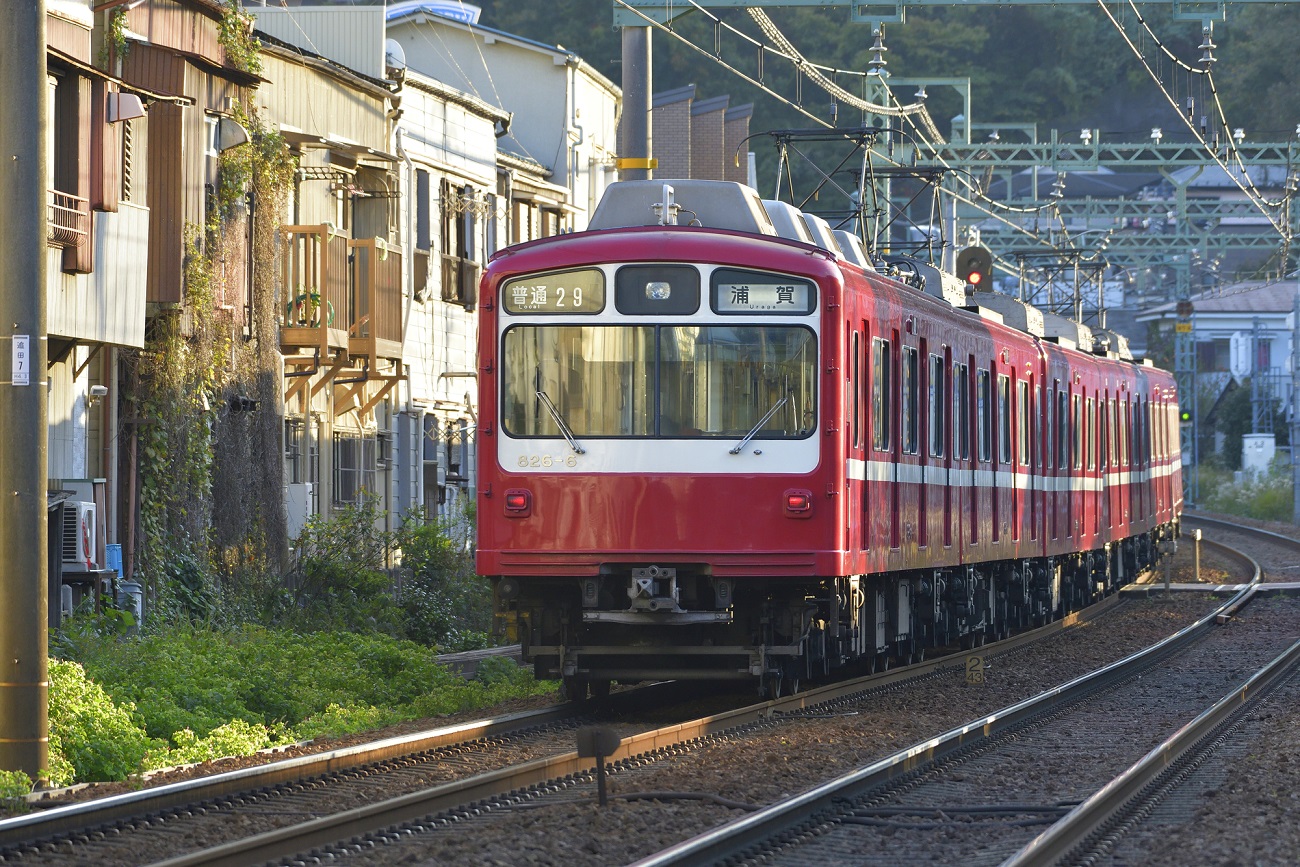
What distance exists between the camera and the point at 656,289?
42.1 ft

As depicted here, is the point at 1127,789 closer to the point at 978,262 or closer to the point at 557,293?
the point at 557,293

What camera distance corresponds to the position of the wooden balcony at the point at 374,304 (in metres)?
20.9

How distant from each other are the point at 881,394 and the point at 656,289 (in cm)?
227

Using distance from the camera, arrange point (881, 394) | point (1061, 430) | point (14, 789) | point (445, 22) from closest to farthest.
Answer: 1. point (14, 789)
2. point (881, 394)
3. point (1061, 430)
4. point (445, 22)

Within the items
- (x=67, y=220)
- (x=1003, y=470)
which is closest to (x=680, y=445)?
(x=67, y=220)

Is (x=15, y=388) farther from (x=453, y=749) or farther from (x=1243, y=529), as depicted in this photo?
(x=1243, y=529)

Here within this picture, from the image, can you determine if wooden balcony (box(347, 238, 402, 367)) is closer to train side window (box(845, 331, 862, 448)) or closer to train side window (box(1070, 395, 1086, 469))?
train side window (box(1070, 395, 1086, 469))

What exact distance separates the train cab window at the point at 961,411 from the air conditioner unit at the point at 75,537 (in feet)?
22.5

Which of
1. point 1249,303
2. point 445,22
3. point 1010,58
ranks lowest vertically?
point 1249,303

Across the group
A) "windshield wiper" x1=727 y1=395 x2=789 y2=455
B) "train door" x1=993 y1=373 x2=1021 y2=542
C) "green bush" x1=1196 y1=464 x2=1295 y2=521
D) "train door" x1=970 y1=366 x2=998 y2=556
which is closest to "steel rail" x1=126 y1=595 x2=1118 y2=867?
"windshield wiper" x1=727 y1=395 x2=789 y2=455

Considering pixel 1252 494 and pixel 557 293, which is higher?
pixel 557 293

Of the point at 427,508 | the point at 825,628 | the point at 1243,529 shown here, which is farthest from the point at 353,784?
the point at 1243,529

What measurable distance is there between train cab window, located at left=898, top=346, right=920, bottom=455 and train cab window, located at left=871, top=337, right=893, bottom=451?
41 centimetres

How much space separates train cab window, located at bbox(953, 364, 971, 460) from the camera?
678 inches
